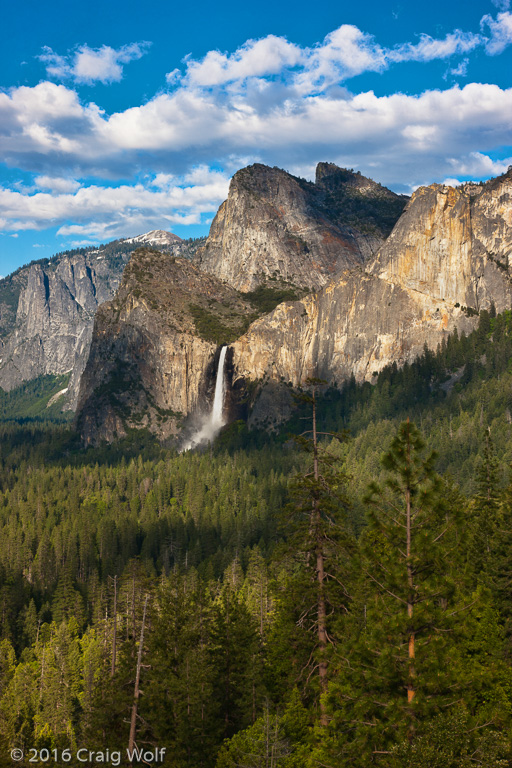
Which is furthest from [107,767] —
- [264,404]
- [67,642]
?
[264,404]

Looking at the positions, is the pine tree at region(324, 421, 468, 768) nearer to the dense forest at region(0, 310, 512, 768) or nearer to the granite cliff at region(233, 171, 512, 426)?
the dense forest at region(0, 310, 512, 768)

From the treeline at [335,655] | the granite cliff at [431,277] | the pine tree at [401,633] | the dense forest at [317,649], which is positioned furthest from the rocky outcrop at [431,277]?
the pine tree at [401,633]

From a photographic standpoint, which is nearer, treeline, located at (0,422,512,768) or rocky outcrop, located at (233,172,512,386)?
treeline, located at (0,422,512,768)

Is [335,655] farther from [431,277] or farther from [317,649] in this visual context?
[431,277]

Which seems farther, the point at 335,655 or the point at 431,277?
the point at 431,277

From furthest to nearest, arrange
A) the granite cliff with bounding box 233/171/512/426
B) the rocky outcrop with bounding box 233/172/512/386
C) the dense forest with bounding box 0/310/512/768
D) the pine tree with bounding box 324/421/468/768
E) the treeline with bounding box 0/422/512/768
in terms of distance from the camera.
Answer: the rocky outcrop with bounding box 233/172/512/386, the granite cliff with bounding box 233/171/512/426, the dense forest with bounding box 0/310/512/768, the treeline with bounding box 0/422/512/768, the pine tree with bounding box 324/421/468/768

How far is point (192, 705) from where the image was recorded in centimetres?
3525

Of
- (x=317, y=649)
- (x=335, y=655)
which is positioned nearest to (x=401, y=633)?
(x=335, y=655)

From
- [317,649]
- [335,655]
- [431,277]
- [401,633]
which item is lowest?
[317,649]

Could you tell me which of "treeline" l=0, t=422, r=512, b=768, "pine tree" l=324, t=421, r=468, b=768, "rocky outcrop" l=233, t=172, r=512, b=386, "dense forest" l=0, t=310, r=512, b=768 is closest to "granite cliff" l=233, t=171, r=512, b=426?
"rocky outcrop" l=233, t=172, r=512, b=386

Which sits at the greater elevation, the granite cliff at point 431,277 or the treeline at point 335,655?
the granite cliff at point 431,277

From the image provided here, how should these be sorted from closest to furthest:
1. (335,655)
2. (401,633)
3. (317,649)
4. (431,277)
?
(401,633), (335,655), (317,649), (431,277)

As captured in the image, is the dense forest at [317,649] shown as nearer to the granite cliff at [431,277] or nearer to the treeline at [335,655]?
the treeline at [335,655]

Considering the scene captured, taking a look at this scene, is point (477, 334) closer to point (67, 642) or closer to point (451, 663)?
point (67, 642)
